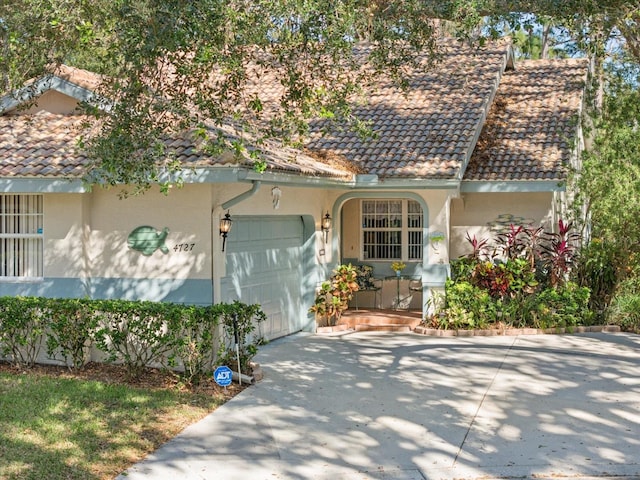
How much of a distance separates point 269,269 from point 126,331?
149 inches

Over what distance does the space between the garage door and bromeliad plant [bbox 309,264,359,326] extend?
0.47 m

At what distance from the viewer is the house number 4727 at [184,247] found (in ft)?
38.0

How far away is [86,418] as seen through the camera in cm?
866

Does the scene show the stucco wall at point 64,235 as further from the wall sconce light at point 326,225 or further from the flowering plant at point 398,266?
the flowering plant at point 398,266

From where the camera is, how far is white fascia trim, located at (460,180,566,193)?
15.6 meters

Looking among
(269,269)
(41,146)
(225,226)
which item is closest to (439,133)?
(269,269)

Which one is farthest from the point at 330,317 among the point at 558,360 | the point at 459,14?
the point at 459,14

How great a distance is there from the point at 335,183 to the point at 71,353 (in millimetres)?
5405

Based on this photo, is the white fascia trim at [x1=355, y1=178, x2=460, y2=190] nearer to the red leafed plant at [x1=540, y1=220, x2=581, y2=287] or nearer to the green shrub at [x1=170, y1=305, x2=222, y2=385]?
the red leafed plant at [x1=540, y1=220, x2=581, y2=287]

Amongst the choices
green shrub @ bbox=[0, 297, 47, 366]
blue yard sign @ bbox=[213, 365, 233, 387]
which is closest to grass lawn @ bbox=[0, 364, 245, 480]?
blue yard sign @ bbox=[213, 365, 233, 387]

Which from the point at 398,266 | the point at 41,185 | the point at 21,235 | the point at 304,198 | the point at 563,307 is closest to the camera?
the point at 41,185

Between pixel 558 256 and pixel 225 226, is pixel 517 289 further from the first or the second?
pixel 225 226

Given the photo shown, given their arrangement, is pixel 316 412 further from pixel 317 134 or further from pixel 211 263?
pixel 317 134

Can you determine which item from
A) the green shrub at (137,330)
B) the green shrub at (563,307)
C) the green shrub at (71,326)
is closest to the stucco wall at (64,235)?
the green shrub at (71,326)
